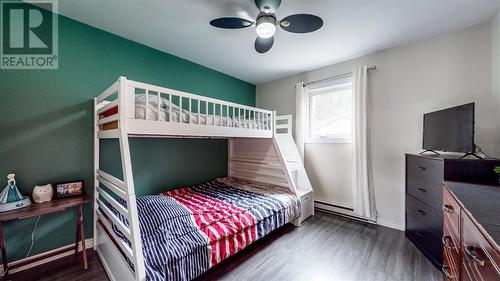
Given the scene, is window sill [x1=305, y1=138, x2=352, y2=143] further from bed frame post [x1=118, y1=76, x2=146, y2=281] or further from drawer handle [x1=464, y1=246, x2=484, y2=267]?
bed frame post [x1=118, y1=76, x2=146, y2=281]

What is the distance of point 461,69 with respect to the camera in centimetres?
209

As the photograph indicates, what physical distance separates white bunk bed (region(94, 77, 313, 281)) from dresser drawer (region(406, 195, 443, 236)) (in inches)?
46.8

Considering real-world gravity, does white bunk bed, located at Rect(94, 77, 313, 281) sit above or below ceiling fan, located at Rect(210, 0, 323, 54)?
below

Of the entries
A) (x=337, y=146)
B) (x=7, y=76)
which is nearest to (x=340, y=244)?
(x=337, y=146)

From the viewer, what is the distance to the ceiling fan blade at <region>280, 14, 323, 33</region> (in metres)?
1.56

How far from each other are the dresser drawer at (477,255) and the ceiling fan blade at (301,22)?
1.59 m

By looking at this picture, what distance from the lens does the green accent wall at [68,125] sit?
67.6 inches

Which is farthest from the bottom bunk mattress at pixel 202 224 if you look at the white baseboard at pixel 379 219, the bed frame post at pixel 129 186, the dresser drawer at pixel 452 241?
the dresser drawer at pixel 452 241

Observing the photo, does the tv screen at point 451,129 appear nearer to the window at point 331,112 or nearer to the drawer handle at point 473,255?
the window at point 331,112

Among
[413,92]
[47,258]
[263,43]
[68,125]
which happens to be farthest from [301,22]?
[47,258]

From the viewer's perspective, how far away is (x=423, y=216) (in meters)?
1.93

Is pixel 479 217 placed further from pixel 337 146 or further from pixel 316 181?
pixel 316 181

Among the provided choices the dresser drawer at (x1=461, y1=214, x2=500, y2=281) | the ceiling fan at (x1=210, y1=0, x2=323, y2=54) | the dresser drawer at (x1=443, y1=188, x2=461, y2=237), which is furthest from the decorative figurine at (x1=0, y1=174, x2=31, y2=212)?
the dresser drawer at (x1=443, y1=188, x2=461, y2=237)

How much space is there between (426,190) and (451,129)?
2.04ft
